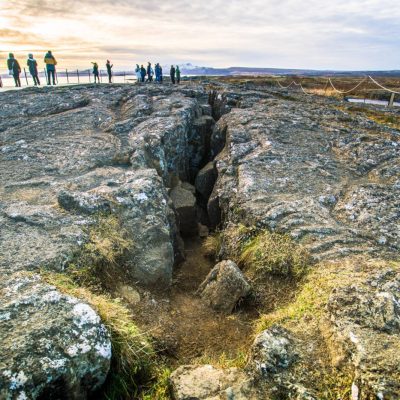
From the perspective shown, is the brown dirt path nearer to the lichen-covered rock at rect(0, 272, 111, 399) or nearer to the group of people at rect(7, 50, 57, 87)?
the lichen-covered rock at rect(0, 272, 111, 399)

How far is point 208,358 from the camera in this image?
18.0 ft

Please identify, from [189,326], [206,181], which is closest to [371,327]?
[189,326]

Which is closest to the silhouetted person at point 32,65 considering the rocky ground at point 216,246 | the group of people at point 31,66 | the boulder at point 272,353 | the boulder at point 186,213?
the group of people at point 31,66

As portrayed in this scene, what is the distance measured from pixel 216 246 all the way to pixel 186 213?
262cm

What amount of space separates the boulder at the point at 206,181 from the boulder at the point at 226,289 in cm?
693

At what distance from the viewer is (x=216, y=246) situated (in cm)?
1034

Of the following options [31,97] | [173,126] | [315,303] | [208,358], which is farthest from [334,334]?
[31,97]

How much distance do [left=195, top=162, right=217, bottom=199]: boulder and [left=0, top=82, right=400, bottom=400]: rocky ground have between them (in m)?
0.07

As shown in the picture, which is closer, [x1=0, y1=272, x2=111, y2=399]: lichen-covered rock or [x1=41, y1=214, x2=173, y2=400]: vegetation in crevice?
[x1=0, y1=272, x2=111, y2=399]: lichen-covered rock

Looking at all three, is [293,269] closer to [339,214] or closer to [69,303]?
[339,214]

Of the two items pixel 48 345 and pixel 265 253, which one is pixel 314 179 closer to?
pixel 265 253

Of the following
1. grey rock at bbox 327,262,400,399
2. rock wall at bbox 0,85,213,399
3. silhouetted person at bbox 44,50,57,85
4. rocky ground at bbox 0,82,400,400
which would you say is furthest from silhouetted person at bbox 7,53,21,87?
grey rock at bbox 327,262,400,399

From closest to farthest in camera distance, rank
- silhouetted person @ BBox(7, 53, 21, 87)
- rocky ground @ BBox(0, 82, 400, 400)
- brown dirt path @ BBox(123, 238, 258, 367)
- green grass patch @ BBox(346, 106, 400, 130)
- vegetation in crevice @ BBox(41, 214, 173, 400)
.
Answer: rocky ground @ BBox(0, 82, 400, 400) → vegetation in crevice @ BBox(41, 214, 173, 400) → brown dirt path @ BBox(123, 238, 258, 367) → green grass patch @ BBox(346, 106, 400, 130) → silhouetted person @ BBox(7, 53, 21, 87)

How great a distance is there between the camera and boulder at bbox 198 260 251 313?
6.92 metres
